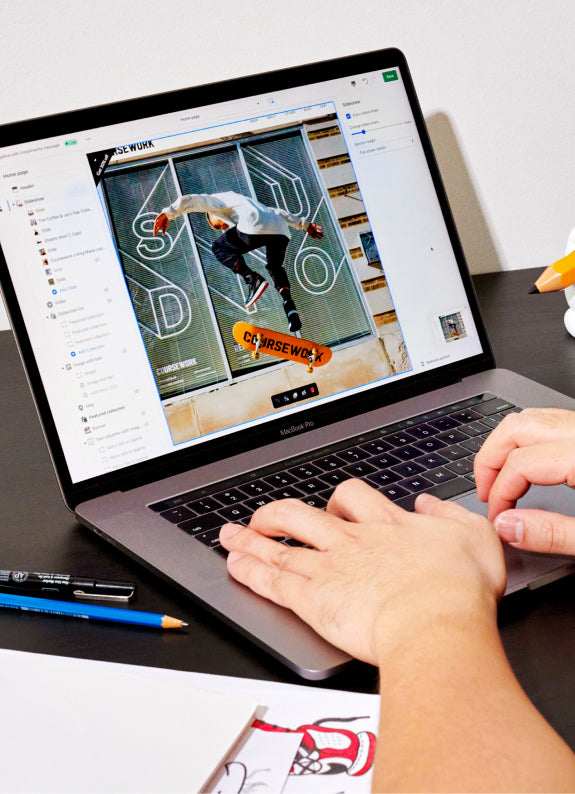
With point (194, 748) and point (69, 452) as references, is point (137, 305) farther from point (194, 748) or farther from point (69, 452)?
point (194, 748)

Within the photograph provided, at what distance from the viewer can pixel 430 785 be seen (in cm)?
41

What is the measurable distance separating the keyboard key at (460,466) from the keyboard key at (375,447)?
0.07m

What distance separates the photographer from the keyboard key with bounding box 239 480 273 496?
0.76 m

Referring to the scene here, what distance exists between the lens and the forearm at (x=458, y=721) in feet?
1.35

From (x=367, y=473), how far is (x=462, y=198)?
0.63 meters

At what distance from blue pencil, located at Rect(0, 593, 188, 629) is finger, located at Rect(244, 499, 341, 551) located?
0.31 feet

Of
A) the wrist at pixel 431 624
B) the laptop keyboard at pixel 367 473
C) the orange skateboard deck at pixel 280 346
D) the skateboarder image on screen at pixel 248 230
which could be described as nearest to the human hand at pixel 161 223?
the skateboarder image on screen at pixel 248 230

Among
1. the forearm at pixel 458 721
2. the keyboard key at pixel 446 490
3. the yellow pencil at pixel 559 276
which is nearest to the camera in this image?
the forearm at pixel 458 721

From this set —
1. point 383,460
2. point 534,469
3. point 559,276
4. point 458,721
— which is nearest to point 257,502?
point 383,460

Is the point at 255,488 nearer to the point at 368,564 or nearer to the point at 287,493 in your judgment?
the point at 287,493

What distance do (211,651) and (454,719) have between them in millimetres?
213

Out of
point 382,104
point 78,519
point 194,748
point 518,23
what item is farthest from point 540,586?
point 518,23

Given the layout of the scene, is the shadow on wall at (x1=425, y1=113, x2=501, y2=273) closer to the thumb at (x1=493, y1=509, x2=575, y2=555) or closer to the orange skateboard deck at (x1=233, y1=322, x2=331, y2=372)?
the orange skateboard deck at (x1=233, y1=322, x2=331, y2=372)

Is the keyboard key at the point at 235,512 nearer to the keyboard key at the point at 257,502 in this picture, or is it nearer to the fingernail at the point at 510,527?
the keyboard key at the point at 257,502
